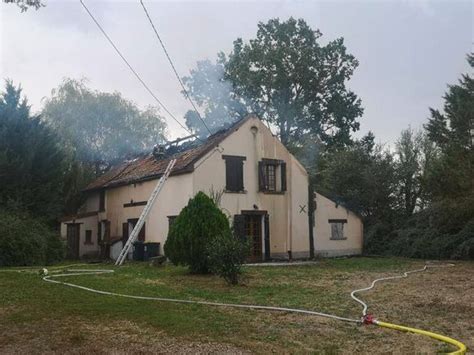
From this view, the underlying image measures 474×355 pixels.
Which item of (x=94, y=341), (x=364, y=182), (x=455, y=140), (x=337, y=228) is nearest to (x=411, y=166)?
(x=364, y=182)

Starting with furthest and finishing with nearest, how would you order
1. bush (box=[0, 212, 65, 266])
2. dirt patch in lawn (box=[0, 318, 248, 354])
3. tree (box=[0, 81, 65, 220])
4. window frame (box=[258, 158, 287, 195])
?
window frame (box=[258, 158, 287, 195])
tree (box=[0, 81, 65, 220])
bush (box=[0, 212, 65, 266])
dirt patch in lawn (box=[0, 318, 248, 354])

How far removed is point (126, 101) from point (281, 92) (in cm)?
1194

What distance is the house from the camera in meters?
22.6

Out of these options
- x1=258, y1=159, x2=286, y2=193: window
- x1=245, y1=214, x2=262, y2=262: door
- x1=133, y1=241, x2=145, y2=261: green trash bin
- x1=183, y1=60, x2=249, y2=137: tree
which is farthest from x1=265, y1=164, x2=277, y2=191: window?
x1=183, y1=60, x2=249, y2=137: tree

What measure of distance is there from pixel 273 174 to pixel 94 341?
19010 millimetres

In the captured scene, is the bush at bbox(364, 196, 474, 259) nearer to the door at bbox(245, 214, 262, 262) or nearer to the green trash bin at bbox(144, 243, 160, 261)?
the door at bbox(245, 214, 262, 262)

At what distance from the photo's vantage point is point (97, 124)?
120ft

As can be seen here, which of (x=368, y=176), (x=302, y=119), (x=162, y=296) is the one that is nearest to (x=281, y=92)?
(x=302, y=119)

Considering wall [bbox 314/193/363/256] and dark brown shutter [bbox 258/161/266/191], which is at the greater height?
dark brown shutter [bbox 258/161/266/191]

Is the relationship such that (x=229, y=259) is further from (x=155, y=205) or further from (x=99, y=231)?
(x=99, y=231)

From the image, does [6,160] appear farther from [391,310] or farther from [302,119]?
[302,119]

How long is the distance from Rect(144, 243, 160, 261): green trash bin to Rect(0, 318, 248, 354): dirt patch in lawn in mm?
15733

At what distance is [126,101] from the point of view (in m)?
38.4

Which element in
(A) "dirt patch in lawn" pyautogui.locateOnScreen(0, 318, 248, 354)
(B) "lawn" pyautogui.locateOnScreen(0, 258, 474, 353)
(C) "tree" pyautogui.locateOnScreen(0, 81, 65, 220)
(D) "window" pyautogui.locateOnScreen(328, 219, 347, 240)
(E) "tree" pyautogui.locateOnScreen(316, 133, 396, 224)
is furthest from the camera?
(E) "tree" pyautogui.locateOnScreen(316, 133, 396, 224)
